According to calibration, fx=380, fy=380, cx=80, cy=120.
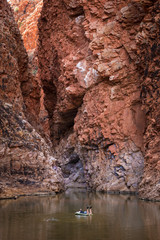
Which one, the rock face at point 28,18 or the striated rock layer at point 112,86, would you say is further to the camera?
the rock face at point 28,18

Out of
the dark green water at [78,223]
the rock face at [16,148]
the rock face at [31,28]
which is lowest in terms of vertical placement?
the dark green water at [78,223]

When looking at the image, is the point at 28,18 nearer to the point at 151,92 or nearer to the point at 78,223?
the point at 151,92

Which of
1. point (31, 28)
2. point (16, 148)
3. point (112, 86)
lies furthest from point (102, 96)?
point (31, 28)

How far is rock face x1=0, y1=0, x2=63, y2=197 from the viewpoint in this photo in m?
29.1

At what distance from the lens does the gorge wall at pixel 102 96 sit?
28438 mm

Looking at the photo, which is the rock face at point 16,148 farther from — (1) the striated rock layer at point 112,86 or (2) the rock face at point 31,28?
(2) the rock face at point 31,28

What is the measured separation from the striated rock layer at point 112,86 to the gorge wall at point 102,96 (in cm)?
9

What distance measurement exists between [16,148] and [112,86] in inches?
420

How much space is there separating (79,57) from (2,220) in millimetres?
25277

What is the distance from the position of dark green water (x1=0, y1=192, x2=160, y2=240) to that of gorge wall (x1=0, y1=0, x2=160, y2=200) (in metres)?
6.15

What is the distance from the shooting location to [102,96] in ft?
116

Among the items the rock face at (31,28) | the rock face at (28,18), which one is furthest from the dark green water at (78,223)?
the rock face at (28,18)

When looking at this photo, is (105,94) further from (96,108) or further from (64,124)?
(64,124)

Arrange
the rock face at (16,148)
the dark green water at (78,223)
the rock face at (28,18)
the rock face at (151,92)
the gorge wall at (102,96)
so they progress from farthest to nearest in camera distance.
Answer: 1. the rock face at (28,18)
2. the rock face at (16,148)
3. the gorge wall at (102,96)
4. the rock face at (151,92)
5. the dark green water at (78,223)
